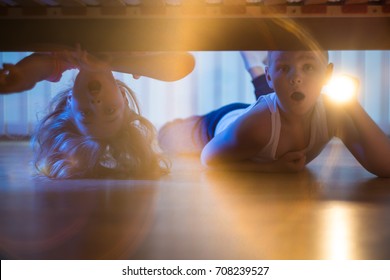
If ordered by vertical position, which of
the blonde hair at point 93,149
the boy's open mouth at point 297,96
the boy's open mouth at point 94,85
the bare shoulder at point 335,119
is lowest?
the blonde hair at point 93,149

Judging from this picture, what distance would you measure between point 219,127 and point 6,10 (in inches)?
33.9

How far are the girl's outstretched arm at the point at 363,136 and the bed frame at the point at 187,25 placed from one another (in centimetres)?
26

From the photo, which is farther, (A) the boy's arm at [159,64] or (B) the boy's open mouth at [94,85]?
(A) the boy's arm at [159,64]

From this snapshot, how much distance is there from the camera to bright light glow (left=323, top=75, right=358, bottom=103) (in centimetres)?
140

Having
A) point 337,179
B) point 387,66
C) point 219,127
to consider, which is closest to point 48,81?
point 219,127

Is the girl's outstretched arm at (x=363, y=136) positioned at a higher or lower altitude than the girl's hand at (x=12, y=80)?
lower

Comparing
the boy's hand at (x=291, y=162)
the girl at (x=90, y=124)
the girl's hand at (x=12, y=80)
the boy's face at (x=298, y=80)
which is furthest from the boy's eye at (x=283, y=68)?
the girl's hand at (x=12, y=80)

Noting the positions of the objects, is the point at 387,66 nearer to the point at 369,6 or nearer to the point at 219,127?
the point at 369,6

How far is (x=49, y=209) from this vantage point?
875mm

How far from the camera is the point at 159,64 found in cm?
160

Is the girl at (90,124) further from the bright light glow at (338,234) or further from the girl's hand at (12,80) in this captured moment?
the bright light glow at (338,234)

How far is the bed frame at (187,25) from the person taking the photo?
145cm

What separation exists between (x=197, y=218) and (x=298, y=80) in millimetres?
697

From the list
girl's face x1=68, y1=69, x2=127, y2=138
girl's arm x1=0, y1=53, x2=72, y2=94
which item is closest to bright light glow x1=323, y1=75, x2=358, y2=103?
girl's face x1=68, y1=69, x2=127, y2=138
